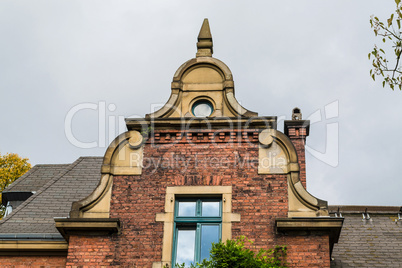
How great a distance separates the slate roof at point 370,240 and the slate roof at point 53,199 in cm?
678

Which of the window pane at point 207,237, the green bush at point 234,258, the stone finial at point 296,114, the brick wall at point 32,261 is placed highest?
the stone finial at point 296,114

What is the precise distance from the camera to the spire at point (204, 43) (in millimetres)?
16844

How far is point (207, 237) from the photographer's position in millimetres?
13984

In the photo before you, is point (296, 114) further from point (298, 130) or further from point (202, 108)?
point (202, 108)

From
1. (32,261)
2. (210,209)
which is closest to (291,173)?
(210,209)

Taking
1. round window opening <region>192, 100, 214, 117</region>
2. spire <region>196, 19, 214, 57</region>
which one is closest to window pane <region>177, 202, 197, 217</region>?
round window opening <region>192, 100, 214, 117</region>

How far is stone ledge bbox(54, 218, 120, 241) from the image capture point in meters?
14.0

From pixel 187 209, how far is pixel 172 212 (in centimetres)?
36

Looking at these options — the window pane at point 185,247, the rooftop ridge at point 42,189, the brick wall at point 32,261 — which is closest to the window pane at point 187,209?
the window pane at point 185,247

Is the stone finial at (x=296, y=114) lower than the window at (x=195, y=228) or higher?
higher

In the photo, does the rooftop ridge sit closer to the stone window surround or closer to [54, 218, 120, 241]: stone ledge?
[54, 218, 120, 241]: stone ledge

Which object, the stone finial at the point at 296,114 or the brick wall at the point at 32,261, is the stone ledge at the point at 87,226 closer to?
the brick wall at the point at 32,261

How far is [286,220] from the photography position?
13578 mm

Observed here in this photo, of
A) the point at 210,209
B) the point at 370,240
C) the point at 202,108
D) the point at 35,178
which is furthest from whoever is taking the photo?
the point at 35,178
